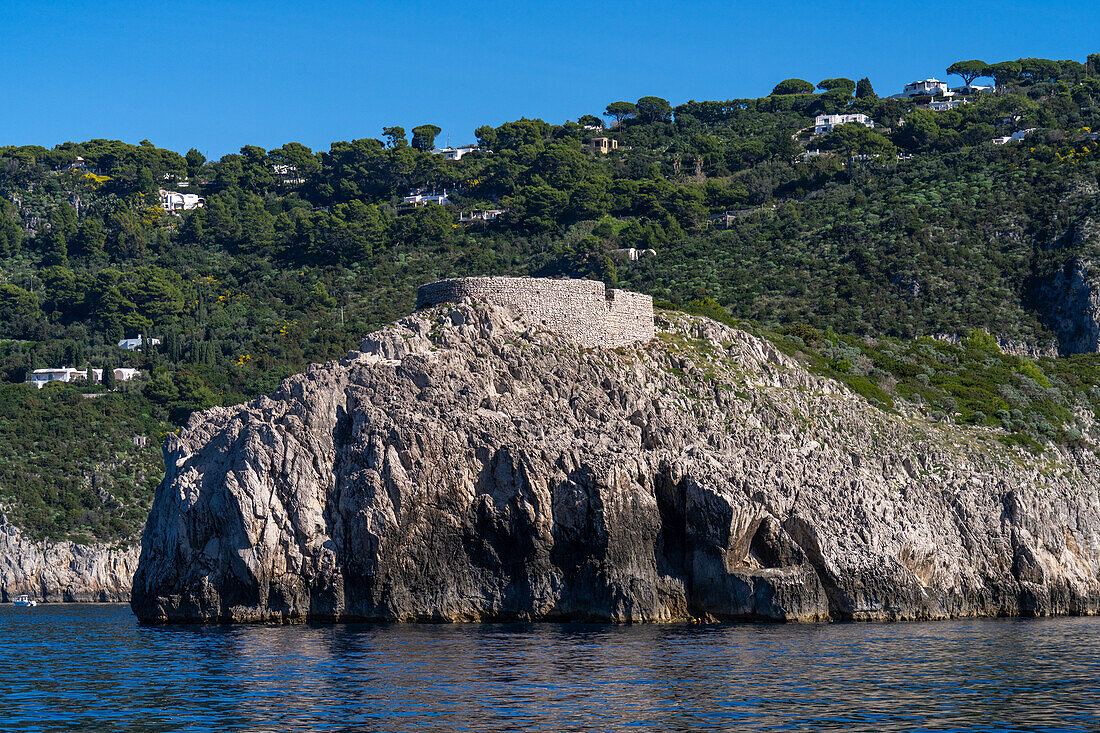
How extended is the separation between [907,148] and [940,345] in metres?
63.9

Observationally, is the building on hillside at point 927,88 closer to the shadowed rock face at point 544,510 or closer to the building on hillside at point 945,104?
the building on hillside at point 945,104

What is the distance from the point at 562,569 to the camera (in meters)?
51.2

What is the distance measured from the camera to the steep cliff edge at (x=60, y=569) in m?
91.4

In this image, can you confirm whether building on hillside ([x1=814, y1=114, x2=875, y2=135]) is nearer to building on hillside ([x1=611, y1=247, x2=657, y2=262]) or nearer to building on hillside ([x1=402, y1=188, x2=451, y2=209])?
building on hillside ([x1=402, y1=188, x2=451, y2=209])

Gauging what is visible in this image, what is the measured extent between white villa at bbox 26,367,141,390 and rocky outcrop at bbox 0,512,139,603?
2494 centimetres

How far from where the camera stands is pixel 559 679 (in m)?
34.8

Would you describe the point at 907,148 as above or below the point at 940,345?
above

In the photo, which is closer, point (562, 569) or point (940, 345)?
point (562, 569)

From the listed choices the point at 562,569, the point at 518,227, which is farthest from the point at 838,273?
the point at 562,569

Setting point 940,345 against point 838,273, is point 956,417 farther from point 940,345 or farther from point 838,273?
point 838,273

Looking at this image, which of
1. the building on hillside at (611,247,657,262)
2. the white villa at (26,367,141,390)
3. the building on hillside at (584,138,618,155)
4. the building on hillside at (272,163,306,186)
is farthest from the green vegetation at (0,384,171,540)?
the building on hillside at (584,138,618,155)

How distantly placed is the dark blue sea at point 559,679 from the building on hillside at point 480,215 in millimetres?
96467

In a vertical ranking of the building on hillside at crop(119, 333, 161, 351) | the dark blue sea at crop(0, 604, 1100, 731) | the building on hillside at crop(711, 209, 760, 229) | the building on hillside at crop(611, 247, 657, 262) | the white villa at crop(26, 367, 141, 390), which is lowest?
the dark blue sea at crop(0, 604, 1100, 731)

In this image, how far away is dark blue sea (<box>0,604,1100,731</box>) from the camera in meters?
29.5
